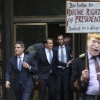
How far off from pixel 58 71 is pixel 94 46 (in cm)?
422

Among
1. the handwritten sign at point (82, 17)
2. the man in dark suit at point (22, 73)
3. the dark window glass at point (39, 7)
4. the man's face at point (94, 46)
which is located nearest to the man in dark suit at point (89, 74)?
the man's face at point (94, 46)

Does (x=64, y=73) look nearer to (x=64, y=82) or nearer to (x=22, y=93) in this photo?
(x=64, y=82)

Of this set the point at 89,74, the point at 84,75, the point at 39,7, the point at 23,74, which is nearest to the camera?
the point at 84,75

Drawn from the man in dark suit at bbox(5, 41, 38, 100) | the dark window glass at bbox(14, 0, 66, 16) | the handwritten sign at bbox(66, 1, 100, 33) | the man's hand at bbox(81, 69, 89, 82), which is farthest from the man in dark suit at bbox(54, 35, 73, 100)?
the man's hand at bbox(81, 69, 89, 82)

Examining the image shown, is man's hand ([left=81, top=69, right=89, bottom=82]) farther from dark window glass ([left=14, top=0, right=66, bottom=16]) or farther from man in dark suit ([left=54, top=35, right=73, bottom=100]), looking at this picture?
dark window glass ([left=14, top=0, right=66, bottom=16])

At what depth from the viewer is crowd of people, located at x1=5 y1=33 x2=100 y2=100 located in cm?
557

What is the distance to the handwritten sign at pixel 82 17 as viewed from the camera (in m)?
5.80

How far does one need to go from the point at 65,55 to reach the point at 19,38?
1543 mm

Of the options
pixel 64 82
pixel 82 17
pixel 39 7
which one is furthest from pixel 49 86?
pixel 82 17

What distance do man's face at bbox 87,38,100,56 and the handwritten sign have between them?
0.18 meters

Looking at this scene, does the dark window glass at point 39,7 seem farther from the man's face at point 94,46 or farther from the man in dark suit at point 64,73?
the man's face at point 94,46

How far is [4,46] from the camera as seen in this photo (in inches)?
413

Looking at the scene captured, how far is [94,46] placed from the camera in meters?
5.69

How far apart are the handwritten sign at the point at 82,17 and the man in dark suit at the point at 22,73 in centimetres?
282
